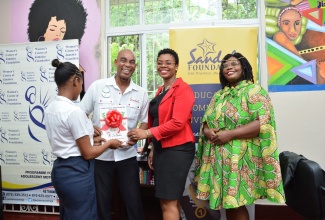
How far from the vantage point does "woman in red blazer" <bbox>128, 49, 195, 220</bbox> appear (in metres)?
2.17

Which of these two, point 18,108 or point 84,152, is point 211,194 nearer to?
point 84,152

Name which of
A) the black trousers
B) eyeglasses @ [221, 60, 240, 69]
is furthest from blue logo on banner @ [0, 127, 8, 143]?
eyeglasses @ [221, 60, 240, 69]

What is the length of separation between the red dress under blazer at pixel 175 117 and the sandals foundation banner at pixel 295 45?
52.4 inches

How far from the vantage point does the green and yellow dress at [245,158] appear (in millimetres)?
2080

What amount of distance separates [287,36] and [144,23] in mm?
1620

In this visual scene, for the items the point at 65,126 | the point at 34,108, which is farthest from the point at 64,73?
the point at 34,108

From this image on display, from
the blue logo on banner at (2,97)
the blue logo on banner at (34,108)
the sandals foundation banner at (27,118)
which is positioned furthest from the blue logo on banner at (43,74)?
the blue logo on banner at (2,97)

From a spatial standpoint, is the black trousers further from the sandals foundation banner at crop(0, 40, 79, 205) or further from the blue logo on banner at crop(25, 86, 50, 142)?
the blue logo on banner at crop(25, 86, 50, 142)

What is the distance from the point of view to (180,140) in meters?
2.20

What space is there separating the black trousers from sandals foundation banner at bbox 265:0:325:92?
1727 mm

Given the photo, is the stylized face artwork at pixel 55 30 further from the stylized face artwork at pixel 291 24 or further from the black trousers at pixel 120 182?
the stylized face artwork at pixel 291 24

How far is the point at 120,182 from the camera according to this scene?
97.2 inches

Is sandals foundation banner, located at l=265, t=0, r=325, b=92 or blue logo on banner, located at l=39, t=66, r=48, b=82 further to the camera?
blue logo on banner, located at l=39, t=66, r=48, b=82

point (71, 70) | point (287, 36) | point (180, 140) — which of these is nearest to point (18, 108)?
point (71, 70)
